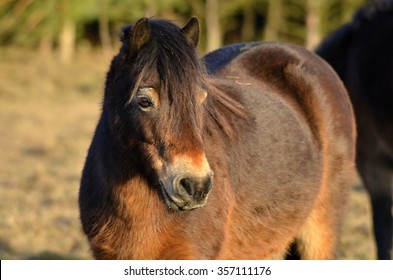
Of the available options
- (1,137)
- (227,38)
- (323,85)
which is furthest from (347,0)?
(323,85)

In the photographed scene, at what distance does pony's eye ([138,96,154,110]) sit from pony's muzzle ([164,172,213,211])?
0.39 m

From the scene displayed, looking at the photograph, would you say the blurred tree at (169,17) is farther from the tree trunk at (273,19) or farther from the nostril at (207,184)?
the nostril at (207,184)

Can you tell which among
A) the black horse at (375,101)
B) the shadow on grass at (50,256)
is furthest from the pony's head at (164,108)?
the black horse at (375,101)

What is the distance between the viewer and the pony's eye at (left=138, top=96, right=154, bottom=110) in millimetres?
3279

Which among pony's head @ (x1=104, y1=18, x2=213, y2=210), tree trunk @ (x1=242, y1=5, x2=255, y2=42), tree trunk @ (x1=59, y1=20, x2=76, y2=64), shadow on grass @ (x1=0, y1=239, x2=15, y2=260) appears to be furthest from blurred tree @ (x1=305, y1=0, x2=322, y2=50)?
pony's head @ (x1=104, y1=18, x2=213, y2=210)

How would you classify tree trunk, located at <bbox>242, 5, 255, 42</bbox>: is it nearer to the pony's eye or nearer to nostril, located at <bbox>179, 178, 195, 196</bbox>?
the pony's eye

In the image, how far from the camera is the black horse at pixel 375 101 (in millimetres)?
6867

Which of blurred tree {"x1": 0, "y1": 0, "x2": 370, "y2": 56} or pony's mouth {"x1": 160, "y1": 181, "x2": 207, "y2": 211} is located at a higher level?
pony's mouth {"x1": 160, "y1": 181, "x2": 207, "y2": 211}

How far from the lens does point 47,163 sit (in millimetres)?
11617

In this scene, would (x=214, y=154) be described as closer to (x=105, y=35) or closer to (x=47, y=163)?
(x=47, y=163)

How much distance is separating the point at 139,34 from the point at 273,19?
27.9 meters

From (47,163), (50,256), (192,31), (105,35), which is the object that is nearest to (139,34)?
(192,31)

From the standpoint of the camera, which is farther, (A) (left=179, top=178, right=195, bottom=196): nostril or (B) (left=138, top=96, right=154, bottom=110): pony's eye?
(B) (left=138, top=96, right=154, bottom=110): pony's eye
